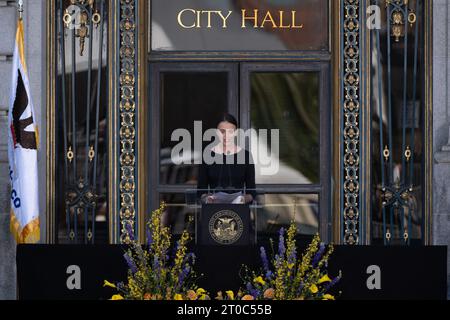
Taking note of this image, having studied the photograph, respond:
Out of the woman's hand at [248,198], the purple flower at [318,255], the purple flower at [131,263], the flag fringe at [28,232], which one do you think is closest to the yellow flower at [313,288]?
the purple flower at [318,255]

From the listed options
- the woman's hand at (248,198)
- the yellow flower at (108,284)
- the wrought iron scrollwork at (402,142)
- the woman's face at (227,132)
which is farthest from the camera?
the wrought iron scrollwork at (402,142)

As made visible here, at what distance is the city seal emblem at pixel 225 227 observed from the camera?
1066cm

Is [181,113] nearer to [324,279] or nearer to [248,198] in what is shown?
[248,198]

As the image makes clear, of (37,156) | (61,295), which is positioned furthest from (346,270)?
Result: (37,156)

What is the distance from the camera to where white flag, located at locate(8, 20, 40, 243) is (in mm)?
12844

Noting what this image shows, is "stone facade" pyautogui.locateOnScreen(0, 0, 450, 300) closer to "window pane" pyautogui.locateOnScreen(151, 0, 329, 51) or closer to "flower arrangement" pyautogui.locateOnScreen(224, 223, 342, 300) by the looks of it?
"window pane" pyautogui.locateOnScreen(151, 0, 329, 51)

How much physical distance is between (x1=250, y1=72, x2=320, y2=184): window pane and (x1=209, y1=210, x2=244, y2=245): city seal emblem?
12.3ft

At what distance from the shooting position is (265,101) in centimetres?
1444

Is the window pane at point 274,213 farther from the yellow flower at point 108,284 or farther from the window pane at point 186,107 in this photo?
the yellow flower at point 108,284

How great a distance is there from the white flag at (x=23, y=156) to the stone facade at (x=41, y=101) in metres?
0.76


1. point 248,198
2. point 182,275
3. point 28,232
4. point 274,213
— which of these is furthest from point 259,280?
point 274,213

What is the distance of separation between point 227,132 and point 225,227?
2.23 metres
